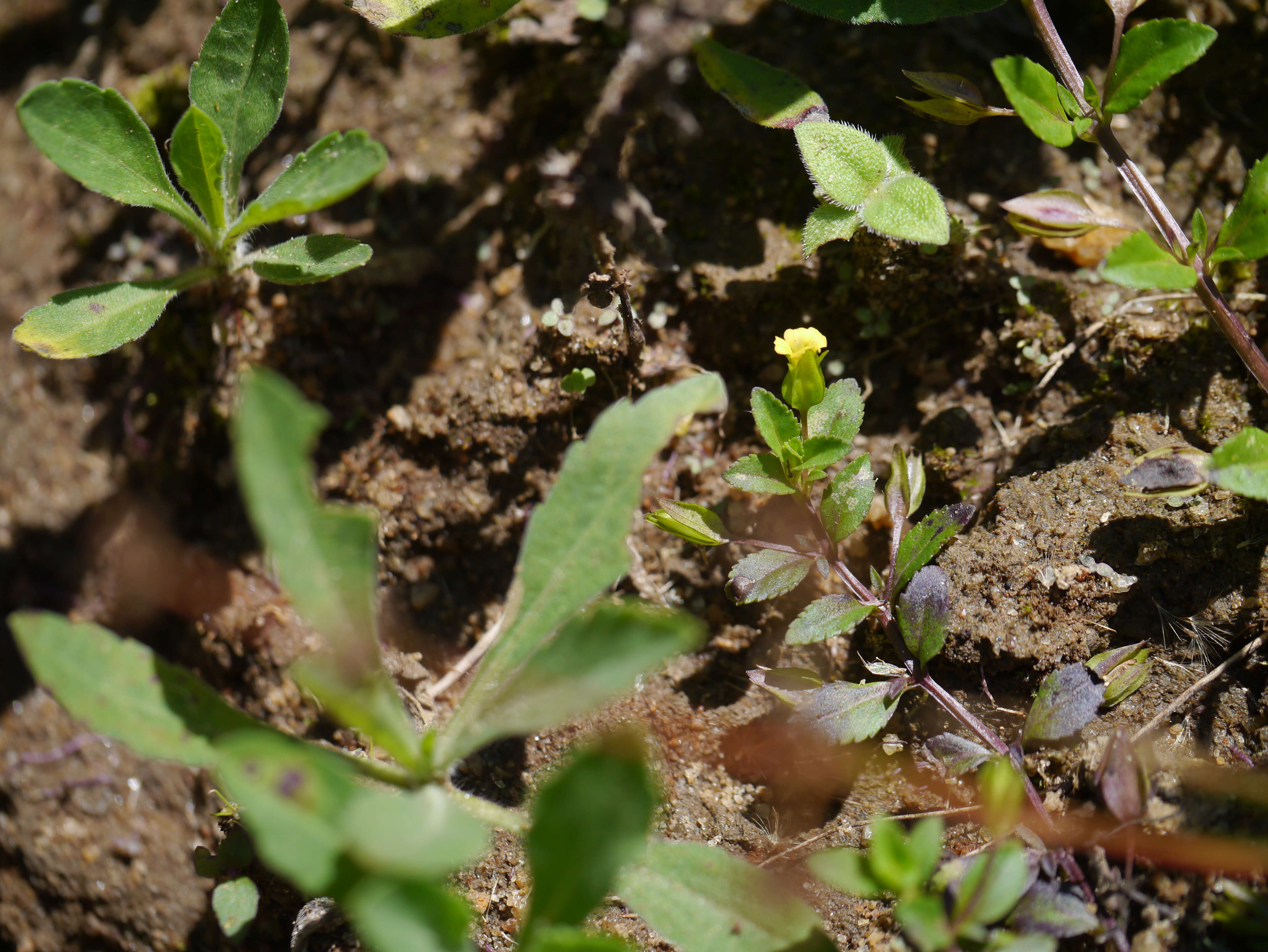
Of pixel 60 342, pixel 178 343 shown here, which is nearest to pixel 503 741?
pixel 60 342

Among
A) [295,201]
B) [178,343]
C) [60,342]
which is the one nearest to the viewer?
[295,201]

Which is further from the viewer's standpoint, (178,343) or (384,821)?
(178,343)

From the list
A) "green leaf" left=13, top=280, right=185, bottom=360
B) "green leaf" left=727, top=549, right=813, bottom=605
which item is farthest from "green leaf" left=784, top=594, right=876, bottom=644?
"green leaf" left=13, top=280, right=185, bottom=360

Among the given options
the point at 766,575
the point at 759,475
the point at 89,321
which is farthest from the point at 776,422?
the point at 89,321

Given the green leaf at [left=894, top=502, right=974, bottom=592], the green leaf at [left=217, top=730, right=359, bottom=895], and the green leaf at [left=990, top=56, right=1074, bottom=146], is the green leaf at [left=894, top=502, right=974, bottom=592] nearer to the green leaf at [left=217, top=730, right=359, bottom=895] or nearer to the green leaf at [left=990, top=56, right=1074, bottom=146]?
the green leaf at [left=990, top=56, right=1074, bottom=146]

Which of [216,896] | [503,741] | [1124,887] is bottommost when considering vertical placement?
[216,896]

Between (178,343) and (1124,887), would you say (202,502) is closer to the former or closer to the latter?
(178,343)

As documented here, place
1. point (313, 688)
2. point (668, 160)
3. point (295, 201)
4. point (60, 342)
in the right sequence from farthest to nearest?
point (668, 160) < point (60, 342) < point (295, 201) < point (313, 688)

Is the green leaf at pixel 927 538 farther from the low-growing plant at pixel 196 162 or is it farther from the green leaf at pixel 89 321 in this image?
the green leaf at pixel 89 321
